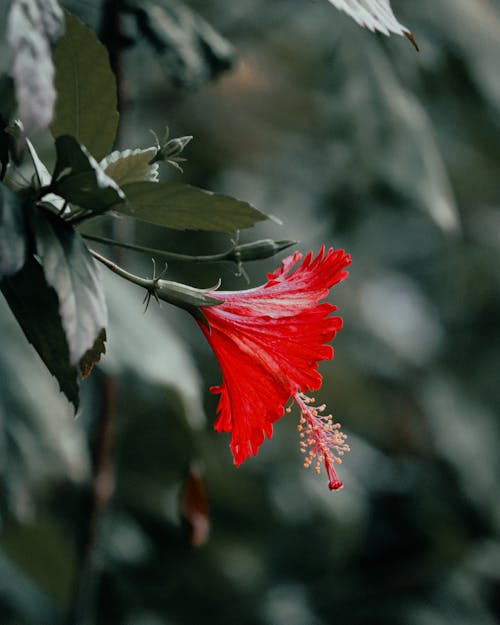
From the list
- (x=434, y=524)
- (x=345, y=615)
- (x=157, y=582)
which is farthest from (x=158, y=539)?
(x=434, y=524)

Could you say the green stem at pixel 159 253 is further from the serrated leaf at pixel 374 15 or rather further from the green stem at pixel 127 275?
the serrated leaf at pixel 374 15

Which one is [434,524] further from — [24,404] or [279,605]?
[24,404]

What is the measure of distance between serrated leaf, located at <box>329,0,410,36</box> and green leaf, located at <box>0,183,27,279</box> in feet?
→ 0.81

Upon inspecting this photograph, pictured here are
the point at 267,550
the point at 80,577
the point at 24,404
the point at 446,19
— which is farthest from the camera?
the point at 267,550

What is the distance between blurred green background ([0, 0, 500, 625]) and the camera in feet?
4.32

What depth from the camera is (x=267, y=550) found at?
2.17 metres

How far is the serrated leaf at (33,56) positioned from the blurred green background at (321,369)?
582mm

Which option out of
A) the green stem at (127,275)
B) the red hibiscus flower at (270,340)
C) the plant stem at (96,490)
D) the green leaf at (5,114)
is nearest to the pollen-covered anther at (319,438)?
the red hibiscus flower at (270,340)

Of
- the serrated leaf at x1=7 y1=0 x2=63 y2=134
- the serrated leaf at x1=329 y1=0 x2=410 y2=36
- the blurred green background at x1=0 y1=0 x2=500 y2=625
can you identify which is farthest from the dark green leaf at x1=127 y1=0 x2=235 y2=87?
the serrated leaf at x1=7 y1=0 x2=63 y2=134

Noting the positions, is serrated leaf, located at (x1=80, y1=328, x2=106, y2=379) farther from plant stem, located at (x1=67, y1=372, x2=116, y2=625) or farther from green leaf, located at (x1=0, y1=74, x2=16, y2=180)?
plant stem, located at (x1=67, y1=372, x2=116, y2=625)

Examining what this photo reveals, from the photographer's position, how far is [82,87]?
599mm

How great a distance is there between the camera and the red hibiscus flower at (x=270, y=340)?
25.7 inches

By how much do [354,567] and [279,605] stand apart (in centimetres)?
32

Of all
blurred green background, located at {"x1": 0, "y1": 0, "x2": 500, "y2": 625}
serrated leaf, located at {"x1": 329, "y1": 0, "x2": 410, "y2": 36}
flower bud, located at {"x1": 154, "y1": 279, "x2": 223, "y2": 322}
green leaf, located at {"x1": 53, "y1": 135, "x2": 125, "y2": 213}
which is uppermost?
serrated leaf, located at {"x1": 329, "y1": 0, "x2": 410, "y2": 36}
